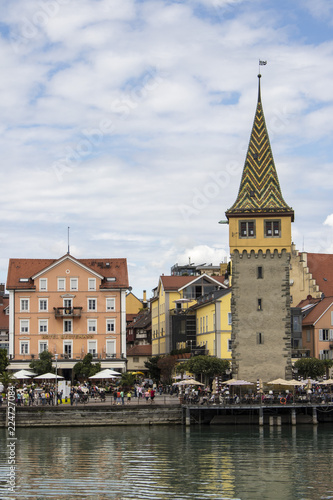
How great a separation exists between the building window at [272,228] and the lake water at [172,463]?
18015mm

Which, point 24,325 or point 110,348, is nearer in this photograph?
point 110,348

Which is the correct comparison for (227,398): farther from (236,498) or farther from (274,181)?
(236,498)

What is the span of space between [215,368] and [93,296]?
837 inches

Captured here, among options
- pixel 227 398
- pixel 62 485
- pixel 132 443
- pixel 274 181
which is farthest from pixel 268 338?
pixel 62 485

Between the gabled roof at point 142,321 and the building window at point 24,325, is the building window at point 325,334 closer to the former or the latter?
the building window at point 24,325

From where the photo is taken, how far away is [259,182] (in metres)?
77.7

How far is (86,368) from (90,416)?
19447 millimetres

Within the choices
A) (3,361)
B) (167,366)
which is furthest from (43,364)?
(167,366)

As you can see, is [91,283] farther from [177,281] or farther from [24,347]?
[177,281]

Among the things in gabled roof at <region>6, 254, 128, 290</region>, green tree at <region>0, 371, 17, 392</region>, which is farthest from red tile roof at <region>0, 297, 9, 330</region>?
green tree at <region>0, 371, 17, 392</region>

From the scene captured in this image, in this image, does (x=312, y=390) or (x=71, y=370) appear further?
(x=71, y=370)

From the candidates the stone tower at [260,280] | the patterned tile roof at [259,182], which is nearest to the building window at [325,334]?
the stone tower at [260,280]

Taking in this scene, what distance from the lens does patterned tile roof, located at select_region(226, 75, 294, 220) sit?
76125 mm

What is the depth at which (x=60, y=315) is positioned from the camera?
92.2 meters
